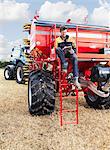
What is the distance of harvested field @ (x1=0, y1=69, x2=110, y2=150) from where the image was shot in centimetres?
516

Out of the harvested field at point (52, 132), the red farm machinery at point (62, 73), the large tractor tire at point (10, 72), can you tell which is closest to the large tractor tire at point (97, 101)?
the red farm machinery at point (62, 73)

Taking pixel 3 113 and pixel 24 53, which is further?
pixel 24 53

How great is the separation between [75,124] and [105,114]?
1287mm

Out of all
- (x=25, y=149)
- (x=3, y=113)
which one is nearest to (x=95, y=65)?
(x=3, y=113)

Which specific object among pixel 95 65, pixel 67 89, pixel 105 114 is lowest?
pixel 105 114

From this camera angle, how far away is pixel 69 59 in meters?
7.03

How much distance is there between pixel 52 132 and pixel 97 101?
2705 millimetres

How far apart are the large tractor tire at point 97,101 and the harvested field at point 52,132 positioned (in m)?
0.35

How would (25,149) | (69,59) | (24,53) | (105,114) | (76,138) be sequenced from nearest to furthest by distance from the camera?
(25,149) → (76,138) → (69,59) → (105,114) → (24,53)

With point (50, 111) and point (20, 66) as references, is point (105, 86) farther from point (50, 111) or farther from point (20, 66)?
point (20, 66)

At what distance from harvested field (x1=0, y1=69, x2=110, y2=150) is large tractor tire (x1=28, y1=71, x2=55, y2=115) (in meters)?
0.16

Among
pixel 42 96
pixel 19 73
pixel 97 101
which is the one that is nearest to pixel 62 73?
pixel 42 96

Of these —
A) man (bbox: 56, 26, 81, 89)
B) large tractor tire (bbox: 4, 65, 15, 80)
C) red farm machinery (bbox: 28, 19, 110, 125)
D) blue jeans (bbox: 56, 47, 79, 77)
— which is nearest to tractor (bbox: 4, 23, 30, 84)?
large tractor tire (bbox: 4, 65, 15, 80)

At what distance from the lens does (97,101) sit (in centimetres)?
838
